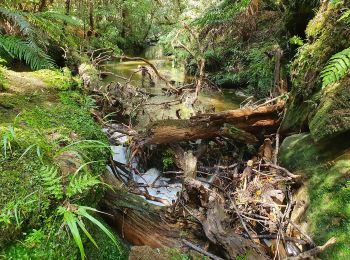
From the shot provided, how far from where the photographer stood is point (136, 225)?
2.82m

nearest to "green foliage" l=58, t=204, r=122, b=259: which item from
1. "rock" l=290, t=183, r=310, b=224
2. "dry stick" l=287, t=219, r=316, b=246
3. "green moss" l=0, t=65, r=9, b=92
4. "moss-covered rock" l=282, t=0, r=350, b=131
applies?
"dry stick" l=287, t=219, r=316, b=246

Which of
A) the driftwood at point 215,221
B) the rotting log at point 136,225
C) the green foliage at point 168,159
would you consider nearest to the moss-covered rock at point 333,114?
the driftwood at point 215,221

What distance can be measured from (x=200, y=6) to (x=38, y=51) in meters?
12.5

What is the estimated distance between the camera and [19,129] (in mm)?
2615

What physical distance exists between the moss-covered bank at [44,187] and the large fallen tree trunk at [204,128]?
115 cm

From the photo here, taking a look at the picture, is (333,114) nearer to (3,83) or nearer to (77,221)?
(77,221)

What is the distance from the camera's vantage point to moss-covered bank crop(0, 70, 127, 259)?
1.78m

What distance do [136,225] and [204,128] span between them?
1.98 meters

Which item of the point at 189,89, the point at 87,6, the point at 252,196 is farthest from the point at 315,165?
the point at 87,6

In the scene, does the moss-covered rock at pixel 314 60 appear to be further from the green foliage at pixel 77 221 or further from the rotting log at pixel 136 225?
the green foliage at pixel 77 221

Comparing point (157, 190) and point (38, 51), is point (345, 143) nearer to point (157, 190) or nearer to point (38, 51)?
point (157, 190)

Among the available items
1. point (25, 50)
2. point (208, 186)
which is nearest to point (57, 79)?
point (25, 50)

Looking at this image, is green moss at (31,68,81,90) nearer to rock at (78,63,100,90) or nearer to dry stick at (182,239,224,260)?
rock at (78,63,100,90)

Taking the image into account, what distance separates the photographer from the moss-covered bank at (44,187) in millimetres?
1781
